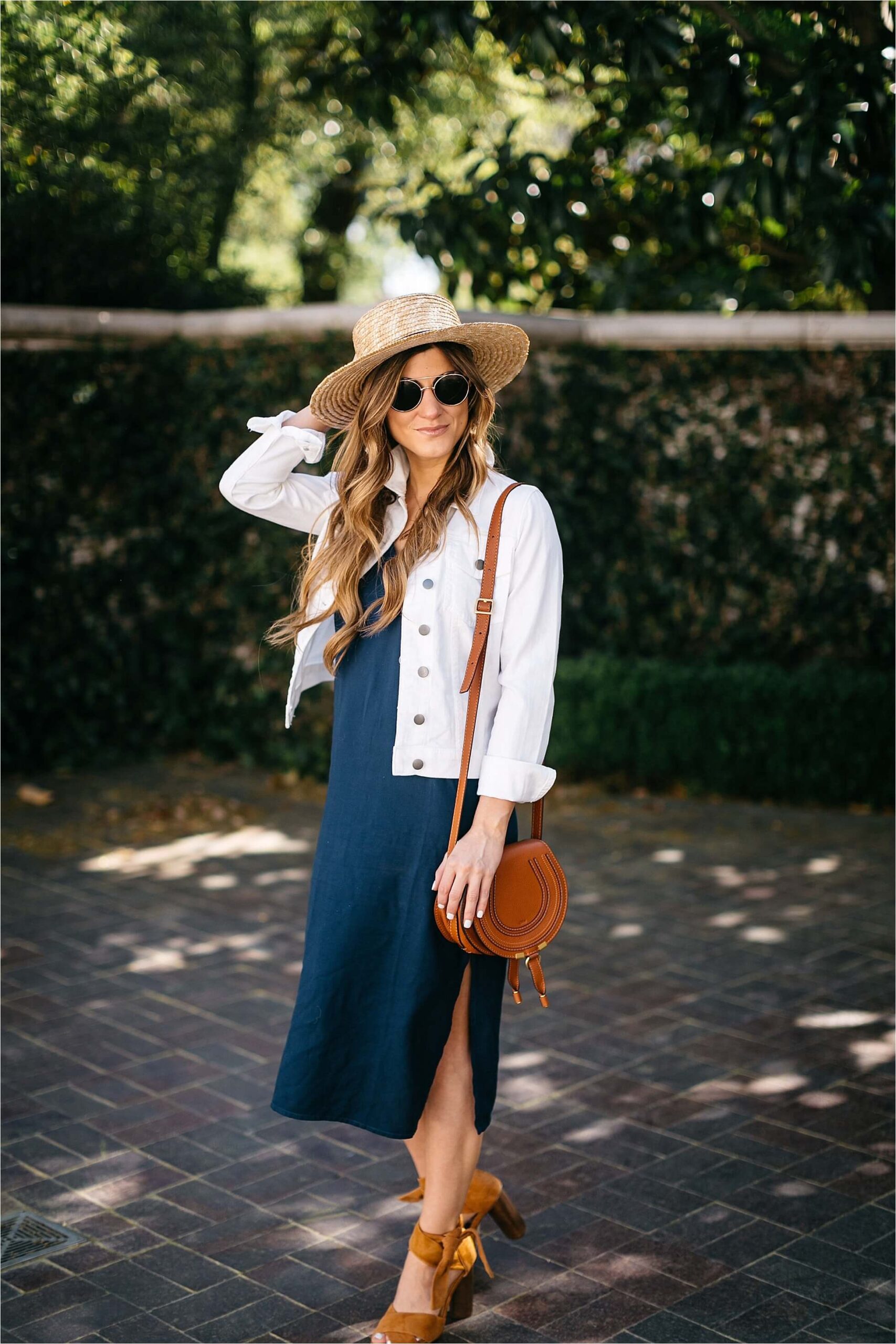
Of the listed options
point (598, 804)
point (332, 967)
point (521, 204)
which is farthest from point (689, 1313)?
point (521, 204)

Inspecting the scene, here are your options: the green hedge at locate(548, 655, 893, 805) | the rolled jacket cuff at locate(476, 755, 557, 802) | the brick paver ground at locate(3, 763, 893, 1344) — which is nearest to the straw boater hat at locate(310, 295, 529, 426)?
the rolled jacket cuff at locate(476, 755, 557, 802)

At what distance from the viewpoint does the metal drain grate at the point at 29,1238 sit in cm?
327

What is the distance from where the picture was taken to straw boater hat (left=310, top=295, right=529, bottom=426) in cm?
281

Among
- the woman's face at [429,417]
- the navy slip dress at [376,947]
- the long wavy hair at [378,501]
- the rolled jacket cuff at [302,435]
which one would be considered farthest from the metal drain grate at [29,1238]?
the woman's face at [429,417]

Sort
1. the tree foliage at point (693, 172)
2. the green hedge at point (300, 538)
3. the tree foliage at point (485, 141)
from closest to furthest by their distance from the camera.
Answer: the tree foliage at point (693, 172) < the tree foliage at point (485, 141) < the green hedge at point (300, 538)

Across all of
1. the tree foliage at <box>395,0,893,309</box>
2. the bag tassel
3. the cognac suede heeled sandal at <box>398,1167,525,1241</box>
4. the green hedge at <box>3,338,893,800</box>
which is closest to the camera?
the bag tassel

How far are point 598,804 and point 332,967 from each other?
16.4ft

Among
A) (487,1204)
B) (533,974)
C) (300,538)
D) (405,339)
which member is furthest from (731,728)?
(405,339)

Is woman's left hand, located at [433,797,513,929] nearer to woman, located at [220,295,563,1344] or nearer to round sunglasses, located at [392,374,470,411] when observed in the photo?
woman, located at [220,295,563,1344]

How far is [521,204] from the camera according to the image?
22.1ft

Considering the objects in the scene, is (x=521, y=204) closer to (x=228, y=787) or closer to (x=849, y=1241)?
(x=228, y=787)

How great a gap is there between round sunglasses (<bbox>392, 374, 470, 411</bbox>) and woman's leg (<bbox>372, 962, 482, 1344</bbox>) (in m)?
1.20

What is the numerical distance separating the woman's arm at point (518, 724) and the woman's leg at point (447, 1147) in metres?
0.32

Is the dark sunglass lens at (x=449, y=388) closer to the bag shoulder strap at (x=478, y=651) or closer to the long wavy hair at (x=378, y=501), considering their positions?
the long wavy hair at (x=378, y=501)
